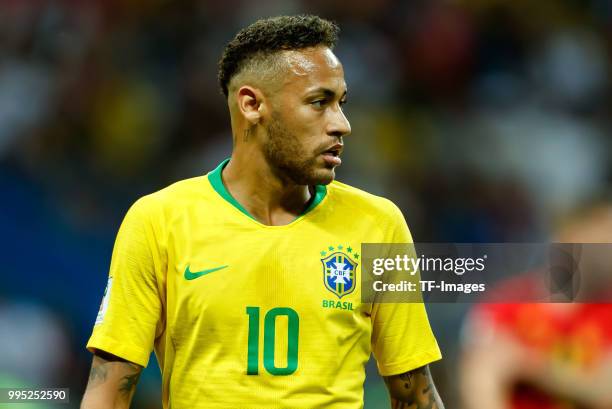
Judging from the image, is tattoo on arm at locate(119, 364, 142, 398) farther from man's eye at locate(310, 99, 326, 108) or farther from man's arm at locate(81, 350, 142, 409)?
man's eye at locate(310, 99, 326, 108)

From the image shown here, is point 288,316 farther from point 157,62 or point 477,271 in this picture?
point 157,62

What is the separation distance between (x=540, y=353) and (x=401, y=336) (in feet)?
3.88

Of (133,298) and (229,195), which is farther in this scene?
(229,195)

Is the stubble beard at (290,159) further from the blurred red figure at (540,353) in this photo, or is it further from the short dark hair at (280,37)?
the blurred red figure at (540,353)

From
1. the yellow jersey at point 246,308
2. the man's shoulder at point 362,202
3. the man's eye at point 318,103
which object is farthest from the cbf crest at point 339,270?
the man's eye at point 318,103

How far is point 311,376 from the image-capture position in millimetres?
2098

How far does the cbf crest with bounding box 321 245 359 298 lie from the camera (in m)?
2.18

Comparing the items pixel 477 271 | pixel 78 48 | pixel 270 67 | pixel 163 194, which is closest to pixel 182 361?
pixel 163 194

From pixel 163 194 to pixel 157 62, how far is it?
1.59 metres

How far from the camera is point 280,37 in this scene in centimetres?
217

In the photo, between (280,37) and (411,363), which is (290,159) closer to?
(280,37)

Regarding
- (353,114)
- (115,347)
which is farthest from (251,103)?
(353,114)

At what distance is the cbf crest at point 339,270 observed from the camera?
7.14 feet

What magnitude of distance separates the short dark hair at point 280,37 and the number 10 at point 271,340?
0.63 metres
